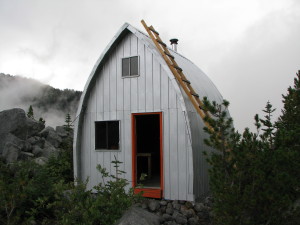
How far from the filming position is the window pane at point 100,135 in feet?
33.8

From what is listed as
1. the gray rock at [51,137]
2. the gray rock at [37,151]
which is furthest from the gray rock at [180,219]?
the gray rock at [51,137]

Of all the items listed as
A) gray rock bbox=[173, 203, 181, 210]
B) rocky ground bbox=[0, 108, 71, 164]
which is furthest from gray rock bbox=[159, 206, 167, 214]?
rocky ground bbox=[0, 108, 71, 164]

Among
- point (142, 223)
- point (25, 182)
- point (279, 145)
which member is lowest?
point (142, 223)

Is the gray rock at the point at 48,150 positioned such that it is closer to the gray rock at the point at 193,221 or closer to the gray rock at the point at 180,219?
the gray rock at the point at 180,219

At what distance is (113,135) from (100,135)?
554 mm

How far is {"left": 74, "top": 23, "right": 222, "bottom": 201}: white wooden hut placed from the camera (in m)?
8.76

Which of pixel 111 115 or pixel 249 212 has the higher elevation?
pixel 111 115

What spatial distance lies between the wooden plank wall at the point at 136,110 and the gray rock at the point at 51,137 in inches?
349

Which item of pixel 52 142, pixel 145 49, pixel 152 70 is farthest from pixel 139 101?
pixel 52 142

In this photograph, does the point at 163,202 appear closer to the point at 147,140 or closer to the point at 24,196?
the point at 24,196

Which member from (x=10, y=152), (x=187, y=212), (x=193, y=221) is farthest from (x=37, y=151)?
(x=193, y=221)

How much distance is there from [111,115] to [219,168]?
18.6 feet

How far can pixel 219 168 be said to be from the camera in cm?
509

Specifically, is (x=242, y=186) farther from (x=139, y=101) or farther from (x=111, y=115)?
(x=111, y=115)
